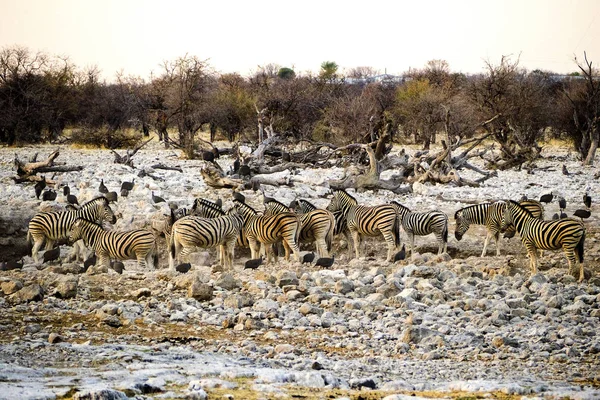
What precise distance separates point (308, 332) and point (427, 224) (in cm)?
588

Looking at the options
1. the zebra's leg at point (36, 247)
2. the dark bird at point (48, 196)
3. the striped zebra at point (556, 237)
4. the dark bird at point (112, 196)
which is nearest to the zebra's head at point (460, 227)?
the striped zebra at point (556, 237)

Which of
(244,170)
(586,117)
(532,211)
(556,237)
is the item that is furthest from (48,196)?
(586,117)

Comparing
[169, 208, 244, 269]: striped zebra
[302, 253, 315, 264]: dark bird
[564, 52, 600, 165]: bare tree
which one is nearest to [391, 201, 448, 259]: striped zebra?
[302, 253, 315, 264]: dark bird

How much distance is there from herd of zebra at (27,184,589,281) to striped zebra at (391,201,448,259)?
2 cm

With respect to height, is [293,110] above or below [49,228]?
above

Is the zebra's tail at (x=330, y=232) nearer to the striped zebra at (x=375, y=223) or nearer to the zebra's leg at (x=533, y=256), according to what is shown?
the striped zebra at (x=375, y=223)

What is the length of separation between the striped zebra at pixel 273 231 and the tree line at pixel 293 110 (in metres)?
13.9

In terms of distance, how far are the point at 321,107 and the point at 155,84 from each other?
28.2 ft

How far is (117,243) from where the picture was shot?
11.5 metres

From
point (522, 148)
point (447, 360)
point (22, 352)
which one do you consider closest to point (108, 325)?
point (22, 352)

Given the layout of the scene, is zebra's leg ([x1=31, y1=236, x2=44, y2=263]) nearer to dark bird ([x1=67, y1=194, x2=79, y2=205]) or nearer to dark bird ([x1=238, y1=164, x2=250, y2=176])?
dark bird ([x1=67, y1=194, x2=79, y2=205])

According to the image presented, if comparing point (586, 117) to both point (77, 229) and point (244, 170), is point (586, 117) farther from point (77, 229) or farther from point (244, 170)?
point (77, 229)

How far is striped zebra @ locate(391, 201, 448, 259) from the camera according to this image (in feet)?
42.5

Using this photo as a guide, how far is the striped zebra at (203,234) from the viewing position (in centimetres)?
1134
